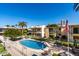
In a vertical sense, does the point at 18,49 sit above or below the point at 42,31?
below

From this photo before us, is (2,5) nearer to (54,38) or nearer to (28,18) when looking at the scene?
(28,18)

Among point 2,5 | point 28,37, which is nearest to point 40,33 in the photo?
point 28,37

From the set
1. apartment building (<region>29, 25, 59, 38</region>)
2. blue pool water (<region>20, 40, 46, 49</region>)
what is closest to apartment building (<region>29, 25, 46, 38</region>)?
apartment building (<region>29, 25, 59, 38</region>)

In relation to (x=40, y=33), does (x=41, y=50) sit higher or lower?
lower

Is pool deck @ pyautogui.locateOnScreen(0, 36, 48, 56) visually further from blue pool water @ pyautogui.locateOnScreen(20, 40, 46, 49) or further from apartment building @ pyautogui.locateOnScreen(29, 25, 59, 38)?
apartment building @ pyautogui.locateOnScreen(29, 25, 59, 38)

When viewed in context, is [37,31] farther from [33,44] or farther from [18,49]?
[18,49]

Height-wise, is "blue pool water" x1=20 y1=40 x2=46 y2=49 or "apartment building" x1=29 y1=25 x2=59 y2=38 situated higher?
"apartment building" x1=29 y1=25 x2=59 y2=38

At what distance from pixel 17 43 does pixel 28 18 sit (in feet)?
2.42

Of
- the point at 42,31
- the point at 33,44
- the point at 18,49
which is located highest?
the point at 42,31

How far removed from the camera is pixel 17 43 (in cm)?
595

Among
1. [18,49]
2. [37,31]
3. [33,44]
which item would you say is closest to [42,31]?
[37,31]

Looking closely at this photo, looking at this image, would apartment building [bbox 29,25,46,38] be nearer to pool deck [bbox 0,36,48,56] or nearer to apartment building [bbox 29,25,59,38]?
apartment building [bbox 29,25,59,38]

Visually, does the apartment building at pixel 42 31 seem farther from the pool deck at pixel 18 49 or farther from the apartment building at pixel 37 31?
the pool deck at pixel 18 49

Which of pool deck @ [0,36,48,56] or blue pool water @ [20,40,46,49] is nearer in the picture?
pool deck @ [0,36,48,56]
